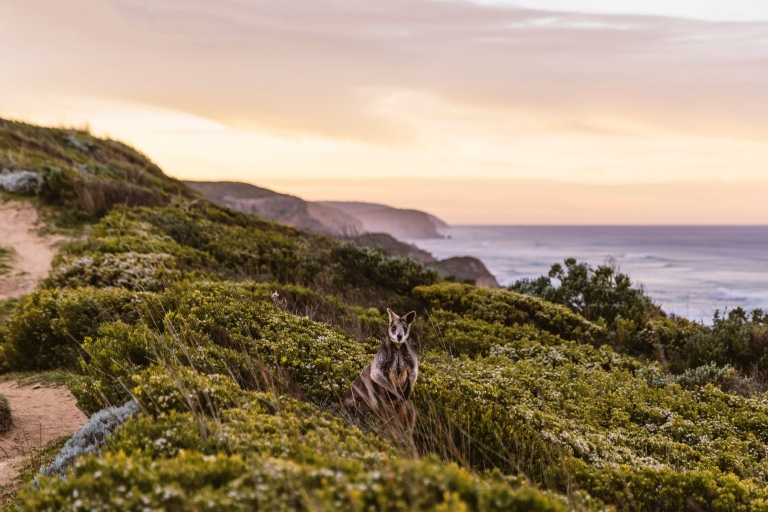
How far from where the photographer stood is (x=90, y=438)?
484 centimetres

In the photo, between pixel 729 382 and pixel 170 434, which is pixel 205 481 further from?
pixel 729 382

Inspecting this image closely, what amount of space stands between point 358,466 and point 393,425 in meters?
1.98

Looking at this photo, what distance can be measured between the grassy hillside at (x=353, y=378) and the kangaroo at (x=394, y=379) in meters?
0.41

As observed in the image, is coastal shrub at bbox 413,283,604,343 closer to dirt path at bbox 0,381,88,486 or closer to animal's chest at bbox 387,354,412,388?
animal's chest at bbox 387,354,412,388

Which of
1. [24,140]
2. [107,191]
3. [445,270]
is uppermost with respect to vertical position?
[24,140]

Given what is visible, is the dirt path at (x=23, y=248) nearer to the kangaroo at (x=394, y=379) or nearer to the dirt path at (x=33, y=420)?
the dirt path at (x=33, y=420)

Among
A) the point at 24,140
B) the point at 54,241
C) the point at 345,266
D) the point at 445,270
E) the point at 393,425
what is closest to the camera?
the point at 393,425

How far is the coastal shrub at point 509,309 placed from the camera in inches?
451

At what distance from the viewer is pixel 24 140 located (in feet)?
83.0

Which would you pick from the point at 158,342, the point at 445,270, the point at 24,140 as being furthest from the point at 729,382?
the point at 24,140

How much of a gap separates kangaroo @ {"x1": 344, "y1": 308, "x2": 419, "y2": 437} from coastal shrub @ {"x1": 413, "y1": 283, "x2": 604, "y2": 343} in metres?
6.25

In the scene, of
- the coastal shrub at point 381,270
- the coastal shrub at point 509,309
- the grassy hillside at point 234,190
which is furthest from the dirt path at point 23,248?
the grassy hillside at point 234,190

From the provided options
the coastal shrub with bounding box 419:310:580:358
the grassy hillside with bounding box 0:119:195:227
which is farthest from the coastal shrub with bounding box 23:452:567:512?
the grassy hillside with bounding box 0:119:195:227

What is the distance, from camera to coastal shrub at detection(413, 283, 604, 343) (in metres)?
11.4
